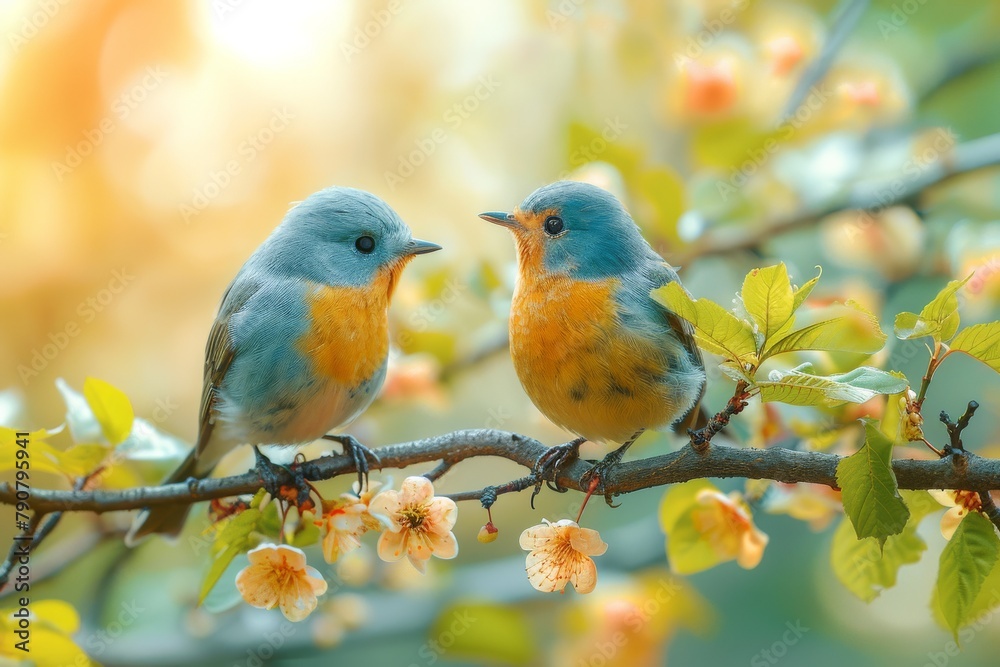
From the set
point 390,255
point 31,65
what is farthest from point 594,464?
point 31,65

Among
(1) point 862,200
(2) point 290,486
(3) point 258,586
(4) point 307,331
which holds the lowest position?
(3) point 258,586

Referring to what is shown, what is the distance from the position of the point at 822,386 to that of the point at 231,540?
3.79 feet

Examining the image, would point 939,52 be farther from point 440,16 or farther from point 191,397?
point 191,397

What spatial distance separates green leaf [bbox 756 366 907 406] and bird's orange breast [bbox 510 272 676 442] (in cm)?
58

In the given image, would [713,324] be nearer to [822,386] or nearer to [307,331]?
[822,386]

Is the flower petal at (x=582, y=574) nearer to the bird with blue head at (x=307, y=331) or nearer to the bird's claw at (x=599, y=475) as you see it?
the bird's claw at (x=599, y=475)

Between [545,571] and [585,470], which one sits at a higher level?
[585,470]

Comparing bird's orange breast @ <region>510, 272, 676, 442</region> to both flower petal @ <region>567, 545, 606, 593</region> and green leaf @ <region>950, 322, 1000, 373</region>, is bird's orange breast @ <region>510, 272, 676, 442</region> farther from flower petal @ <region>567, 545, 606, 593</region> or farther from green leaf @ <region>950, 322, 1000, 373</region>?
green leaf @ <region>950, 322, 1000, 373</region>

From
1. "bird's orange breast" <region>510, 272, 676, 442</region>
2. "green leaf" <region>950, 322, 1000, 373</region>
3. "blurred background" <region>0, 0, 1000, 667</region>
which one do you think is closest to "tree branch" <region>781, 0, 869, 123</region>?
"blurred background" <region>0, 0, 1000, 667</region>

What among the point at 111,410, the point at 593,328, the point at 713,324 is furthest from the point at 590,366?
the point at 111,410

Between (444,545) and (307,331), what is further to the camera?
(307,331)

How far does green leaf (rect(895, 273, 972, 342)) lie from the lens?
1349mm

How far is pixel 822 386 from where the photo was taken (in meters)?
1.33

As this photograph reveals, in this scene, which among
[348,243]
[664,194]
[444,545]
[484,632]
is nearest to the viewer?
[444,545]
